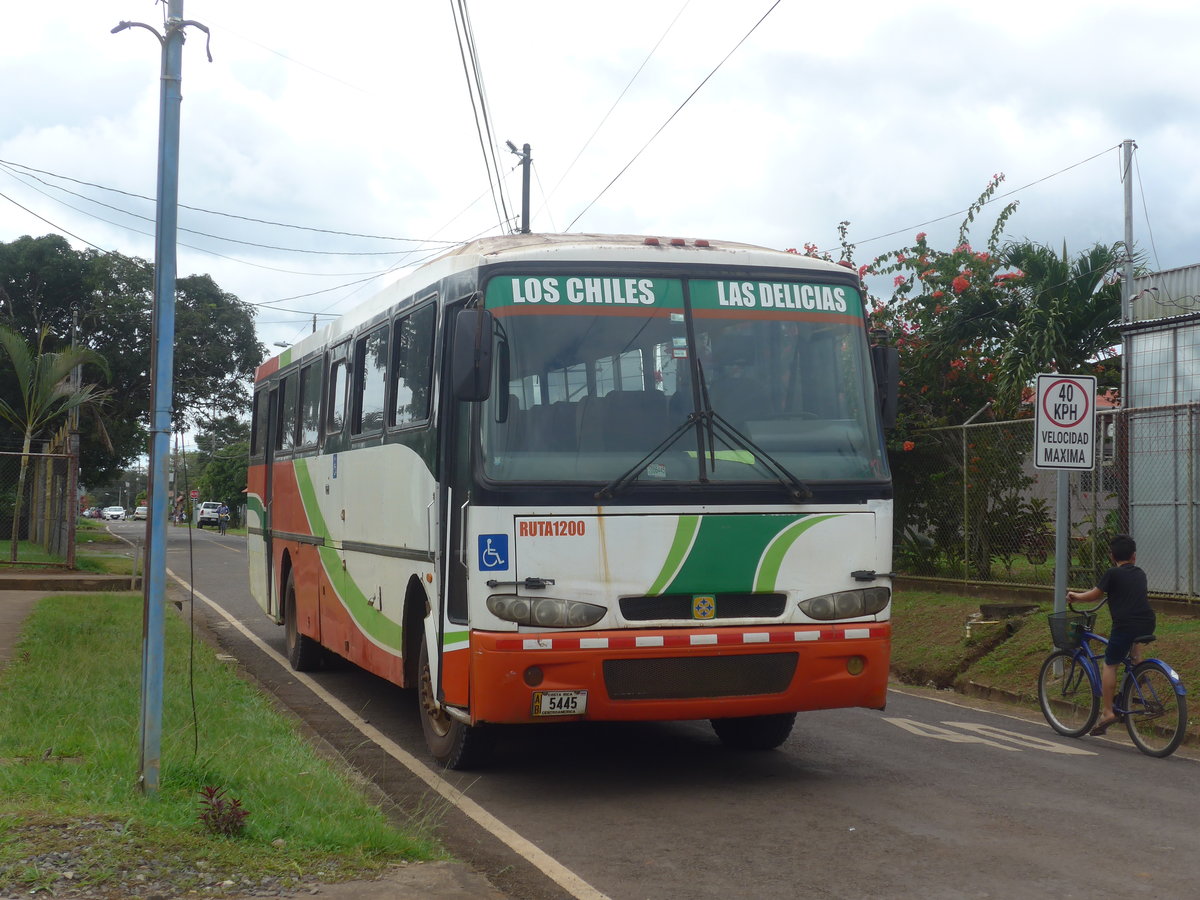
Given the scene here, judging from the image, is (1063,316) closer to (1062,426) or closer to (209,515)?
(1062,426)

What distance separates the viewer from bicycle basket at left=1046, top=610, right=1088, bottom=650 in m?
10.4

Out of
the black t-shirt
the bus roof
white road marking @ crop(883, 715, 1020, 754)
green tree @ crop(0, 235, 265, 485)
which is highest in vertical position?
green tree @ crop(0, 235, 265, 485)

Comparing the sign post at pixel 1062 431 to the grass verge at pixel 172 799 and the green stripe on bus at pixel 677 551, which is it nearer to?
the green stripe on bus at pixel 677 551

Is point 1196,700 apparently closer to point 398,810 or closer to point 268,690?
point 398,810

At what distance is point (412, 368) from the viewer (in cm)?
908

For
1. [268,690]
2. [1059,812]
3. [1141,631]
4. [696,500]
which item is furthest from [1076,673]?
[268,690]

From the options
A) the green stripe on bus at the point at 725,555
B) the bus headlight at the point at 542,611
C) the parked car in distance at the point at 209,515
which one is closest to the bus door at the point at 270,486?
the bus headlight at the point at 542,611

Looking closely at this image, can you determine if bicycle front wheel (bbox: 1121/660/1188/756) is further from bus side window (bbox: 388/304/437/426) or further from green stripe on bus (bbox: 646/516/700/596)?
bus side window (bbox: 388/304/437/426)

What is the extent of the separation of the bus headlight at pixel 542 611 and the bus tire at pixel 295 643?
6294 millimetres

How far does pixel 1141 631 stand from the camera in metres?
9.78

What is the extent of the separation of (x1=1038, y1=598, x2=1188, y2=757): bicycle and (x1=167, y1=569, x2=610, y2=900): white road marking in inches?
196

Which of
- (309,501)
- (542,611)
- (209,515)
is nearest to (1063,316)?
(309,501)

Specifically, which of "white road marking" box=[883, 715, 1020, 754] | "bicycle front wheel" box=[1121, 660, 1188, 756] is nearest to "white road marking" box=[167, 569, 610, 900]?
"white road marking" box=[883, 715, 1020, 754]

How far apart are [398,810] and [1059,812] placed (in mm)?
3548
